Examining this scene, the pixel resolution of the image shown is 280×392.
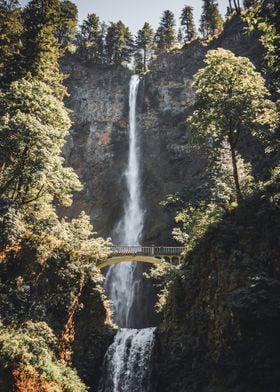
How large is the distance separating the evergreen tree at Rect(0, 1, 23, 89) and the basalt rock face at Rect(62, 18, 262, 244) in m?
22.1

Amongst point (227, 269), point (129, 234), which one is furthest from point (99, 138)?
point (227, 269)

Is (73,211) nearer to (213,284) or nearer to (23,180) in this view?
(23,180)

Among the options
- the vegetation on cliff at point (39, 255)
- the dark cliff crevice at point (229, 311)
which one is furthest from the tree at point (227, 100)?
the vegetation on cliff at point (39, 255)

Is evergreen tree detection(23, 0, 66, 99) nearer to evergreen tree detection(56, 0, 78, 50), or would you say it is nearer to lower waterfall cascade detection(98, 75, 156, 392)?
lower waterfall cascade detection(98, 75, 156, 392)

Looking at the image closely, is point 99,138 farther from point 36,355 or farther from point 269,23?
point 269,23

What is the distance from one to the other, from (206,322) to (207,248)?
3.48 metres

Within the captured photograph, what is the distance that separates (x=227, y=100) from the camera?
752 inches

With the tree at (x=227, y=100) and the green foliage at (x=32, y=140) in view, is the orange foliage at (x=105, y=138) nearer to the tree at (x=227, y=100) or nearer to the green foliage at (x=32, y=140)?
the green foliage at (x=32, y=140)

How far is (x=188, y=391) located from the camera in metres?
14.6

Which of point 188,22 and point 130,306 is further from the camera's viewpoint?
point 188,22

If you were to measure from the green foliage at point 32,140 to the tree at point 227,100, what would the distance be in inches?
296

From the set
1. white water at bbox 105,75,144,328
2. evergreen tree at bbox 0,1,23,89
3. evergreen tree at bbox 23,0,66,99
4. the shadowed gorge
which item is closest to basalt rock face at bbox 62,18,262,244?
white water at bbox 105,75,144,328

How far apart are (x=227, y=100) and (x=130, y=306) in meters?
24.4

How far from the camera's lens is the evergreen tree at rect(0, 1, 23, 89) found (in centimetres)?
2217
